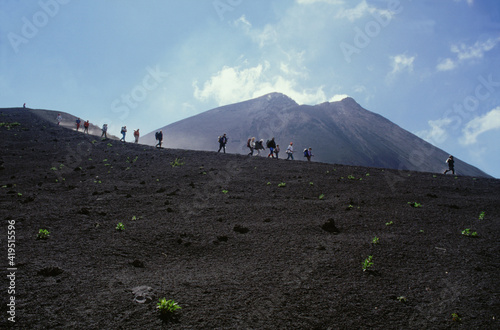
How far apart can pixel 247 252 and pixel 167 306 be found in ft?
13.4

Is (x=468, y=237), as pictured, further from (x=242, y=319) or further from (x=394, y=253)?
(x=242, y=319)

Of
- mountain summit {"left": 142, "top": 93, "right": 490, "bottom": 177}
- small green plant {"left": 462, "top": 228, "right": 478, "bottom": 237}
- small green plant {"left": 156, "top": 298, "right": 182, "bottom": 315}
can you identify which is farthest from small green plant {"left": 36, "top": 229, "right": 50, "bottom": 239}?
Result: mountain summit {"left": 142, "top": 93, "right": 490, "bottom": 177}

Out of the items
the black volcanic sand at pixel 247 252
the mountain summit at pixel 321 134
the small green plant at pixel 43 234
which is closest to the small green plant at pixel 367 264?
the black volcanic sand at pixel 247 252

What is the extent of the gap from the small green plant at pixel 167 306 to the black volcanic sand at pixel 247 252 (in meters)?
0.15

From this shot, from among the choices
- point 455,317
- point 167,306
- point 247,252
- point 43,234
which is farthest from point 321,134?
point 167,306

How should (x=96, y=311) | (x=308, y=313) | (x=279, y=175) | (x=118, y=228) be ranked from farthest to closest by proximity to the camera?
1. (x=279, y=175)
2. (x=118, y=228)
3. (x=308, y=313)
4. (x=96, y=311)

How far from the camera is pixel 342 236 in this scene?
11648mm

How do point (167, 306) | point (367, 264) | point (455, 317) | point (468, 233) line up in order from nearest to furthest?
point (167, 306) → point (455, 317) → point (367, 264) → point (468, 233)

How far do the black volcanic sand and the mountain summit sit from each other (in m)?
106

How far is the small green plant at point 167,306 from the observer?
6.31m

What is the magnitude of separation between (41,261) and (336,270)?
849 centimetres

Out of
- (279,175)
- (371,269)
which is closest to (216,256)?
(371,269)

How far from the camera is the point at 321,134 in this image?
505ft

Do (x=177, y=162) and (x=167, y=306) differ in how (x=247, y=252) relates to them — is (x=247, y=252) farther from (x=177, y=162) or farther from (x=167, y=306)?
(x=177, y=162)
